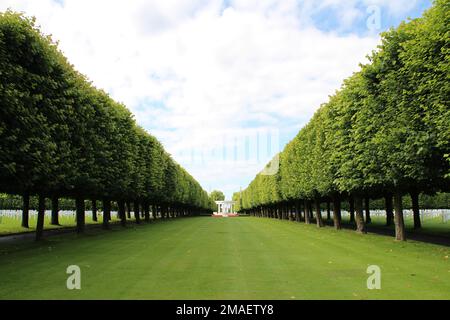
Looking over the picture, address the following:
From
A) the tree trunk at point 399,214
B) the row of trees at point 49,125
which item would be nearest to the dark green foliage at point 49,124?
the row of trees at point 49,125

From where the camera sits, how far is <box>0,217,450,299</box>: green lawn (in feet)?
31.8

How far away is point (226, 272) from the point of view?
12562 mm

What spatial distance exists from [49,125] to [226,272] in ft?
46.0

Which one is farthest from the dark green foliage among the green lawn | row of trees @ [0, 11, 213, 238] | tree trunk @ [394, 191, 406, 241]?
tree trunk @ [394, 191, 406, 241]

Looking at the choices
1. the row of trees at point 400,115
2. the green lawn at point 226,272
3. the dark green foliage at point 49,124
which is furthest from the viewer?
the dark green foliage at point 49,124

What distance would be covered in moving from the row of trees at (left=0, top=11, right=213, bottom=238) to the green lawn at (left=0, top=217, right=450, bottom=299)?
4.22 metres

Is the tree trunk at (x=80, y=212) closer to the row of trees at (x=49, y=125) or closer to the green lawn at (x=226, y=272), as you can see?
the row of trees at (x=49, y=125)

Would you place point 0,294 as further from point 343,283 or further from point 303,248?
point 303,248

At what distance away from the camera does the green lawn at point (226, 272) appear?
970 cm

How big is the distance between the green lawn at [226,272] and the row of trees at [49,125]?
4.22 meters

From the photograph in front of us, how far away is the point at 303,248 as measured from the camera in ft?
65.5

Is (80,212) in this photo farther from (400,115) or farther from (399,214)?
(400,115)

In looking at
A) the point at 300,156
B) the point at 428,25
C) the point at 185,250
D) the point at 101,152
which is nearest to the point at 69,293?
the point at 185,250

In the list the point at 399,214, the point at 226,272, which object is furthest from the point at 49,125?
the point at 399,214
